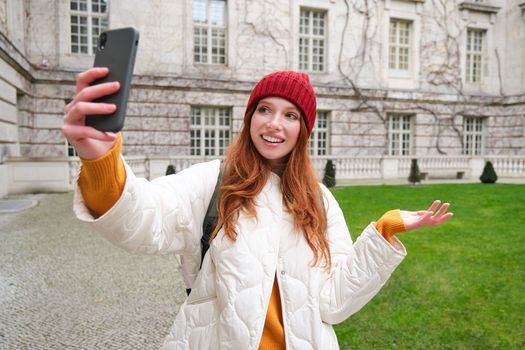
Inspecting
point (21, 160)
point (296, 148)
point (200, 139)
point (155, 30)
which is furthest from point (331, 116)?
point (296, 148)

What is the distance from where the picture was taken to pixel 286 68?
1809 centimetres

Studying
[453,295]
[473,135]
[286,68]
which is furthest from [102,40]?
[473,135]

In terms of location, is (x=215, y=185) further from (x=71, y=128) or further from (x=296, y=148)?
(x=71, y=128)

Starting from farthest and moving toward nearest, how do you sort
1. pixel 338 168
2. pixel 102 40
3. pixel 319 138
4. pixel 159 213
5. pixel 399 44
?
pixel 399 44, pixel 319 138, pixel 338 168, pixel 159 213, pixel 102 40

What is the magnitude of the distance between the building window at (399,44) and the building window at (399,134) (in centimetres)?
234

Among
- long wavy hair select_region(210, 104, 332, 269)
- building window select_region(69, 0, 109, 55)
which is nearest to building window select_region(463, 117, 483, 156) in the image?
building window select_region(69, 0, 109, 55)

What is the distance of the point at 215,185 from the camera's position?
5.86 feet

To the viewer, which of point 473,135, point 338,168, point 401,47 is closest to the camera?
point 338,168

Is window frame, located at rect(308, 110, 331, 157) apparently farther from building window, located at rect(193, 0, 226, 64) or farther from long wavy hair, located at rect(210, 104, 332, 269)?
long wavy hair, located at rect(210, 104, 332, 269)

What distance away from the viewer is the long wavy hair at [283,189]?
1.71 m

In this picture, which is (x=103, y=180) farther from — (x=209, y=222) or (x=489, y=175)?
(x=489, y=175)

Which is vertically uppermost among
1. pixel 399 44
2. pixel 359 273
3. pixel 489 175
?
pixel 399 44

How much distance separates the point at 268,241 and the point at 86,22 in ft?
54.8

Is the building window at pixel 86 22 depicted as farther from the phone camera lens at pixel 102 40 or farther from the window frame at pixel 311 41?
the phone camera lens at pixel 102 40
